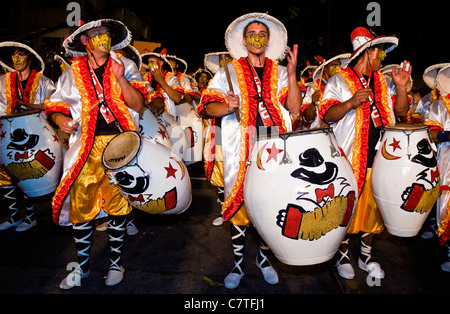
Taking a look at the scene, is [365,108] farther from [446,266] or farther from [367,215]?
[446,266]

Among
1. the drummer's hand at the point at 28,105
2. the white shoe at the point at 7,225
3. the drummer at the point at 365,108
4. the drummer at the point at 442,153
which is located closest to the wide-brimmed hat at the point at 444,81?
the drummer at the point at 442,153

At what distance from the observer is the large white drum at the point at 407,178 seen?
6.87ft

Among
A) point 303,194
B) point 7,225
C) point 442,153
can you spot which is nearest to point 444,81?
point 442,153

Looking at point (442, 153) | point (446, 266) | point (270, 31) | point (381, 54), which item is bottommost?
point (446, 266)

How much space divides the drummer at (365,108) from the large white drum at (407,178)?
0.30m

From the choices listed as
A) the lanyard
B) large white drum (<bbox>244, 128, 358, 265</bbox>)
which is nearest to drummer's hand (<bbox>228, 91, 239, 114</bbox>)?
the lanyard

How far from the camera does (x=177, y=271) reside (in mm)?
2889

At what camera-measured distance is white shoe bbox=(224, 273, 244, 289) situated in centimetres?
259

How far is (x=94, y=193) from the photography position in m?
2.57

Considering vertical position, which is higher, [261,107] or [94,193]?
[261,107]

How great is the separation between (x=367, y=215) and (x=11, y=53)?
4334 mm

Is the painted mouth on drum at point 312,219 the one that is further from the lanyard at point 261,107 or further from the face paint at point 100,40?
the face paint at point 100,40

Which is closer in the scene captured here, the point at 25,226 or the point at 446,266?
the point at 446,266
